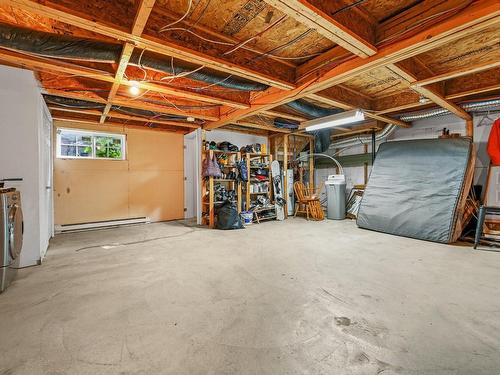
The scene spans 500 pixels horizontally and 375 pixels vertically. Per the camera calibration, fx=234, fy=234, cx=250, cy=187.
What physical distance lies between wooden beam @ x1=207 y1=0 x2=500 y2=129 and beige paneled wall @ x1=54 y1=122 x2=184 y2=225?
3624mm

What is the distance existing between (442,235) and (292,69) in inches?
133

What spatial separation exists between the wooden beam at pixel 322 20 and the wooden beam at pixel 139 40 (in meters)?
0.91

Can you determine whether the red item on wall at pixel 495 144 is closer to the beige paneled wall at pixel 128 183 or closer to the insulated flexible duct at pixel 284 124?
the insulated flexible duct at pixel 284 124

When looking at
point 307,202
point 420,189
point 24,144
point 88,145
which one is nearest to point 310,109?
point 420,189

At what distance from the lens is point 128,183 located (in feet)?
17.9

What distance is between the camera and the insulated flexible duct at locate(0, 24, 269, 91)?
198cm

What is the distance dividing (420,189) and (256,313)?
3887 mm

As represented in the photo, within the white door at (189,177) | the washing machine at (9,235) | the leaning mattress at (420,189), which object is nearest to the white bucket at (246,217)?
the white door at (189,177)

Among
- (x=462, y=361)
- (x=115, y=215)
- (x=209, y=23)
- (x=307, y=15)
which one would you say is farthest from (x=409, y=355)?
(x=115, y=215)

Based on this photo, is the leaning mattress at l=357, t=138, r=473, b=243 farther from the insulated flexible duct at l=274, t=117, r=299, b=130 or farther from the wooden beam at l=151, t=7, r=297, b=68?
the wooden beam at l=151, t=7, r=297, b=68

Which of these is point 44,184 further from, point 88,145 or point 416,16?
point 416,16

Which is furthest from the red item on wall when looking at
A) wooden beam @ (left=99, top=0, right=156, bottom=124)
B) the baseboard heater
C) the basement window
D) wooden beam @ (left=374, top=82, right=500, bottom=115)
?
the basement window

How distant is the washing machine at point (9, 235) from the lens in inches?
82.8

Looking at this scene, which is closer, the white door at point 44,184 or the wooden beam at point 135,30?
the wooden beam at point 135,30
